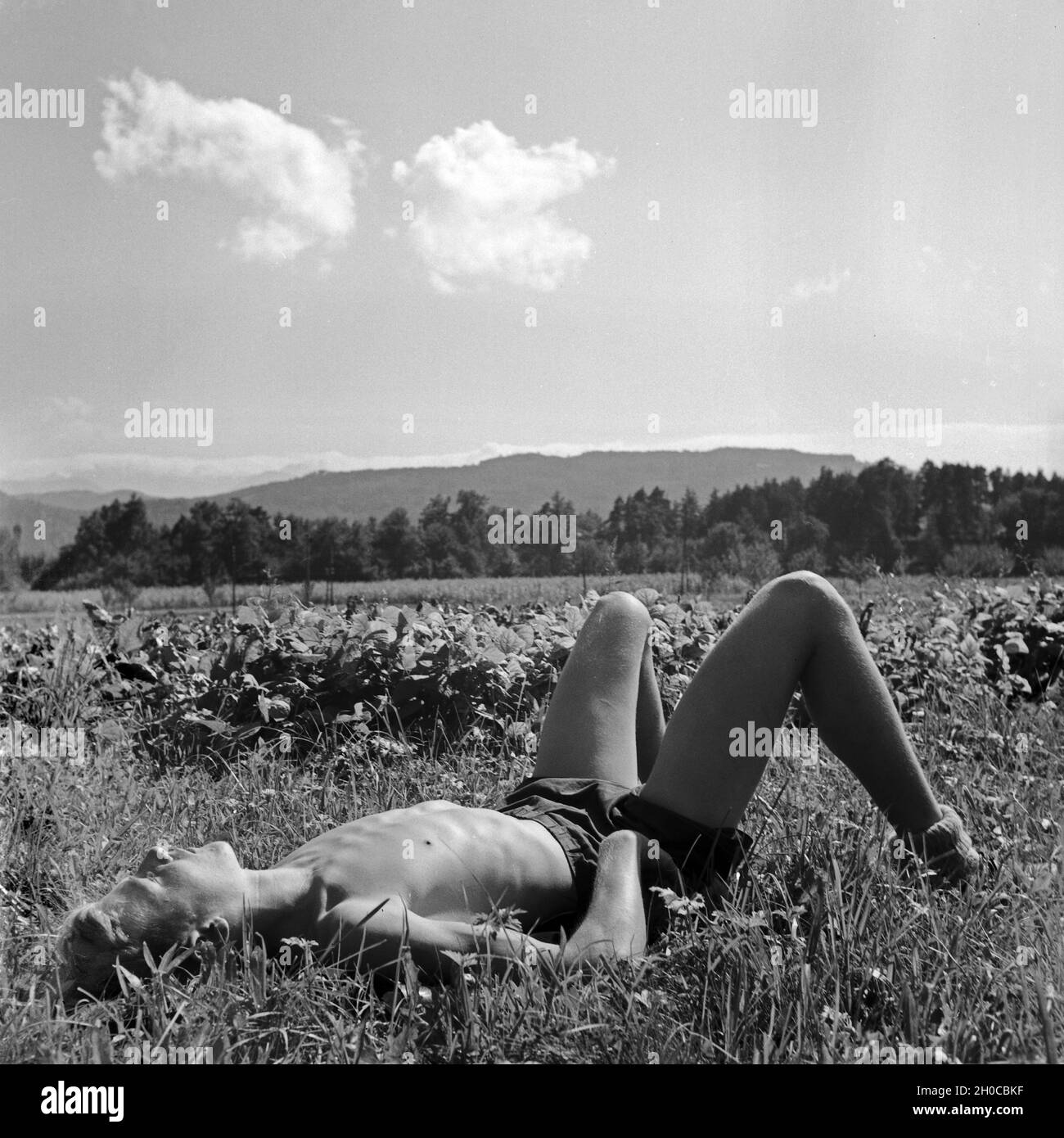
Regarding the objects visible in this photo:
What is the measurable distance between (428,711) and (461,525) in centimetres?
809

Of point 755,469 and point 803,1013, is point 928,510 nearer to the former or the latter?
point 755,469

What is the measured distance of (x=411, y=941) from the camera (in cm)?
166

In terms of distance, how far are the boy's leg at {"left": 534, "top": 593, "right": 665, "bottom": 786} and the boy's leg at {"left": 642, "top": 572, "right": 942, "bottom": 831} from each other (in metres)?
0.22

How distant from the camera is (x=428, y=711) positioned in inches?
148

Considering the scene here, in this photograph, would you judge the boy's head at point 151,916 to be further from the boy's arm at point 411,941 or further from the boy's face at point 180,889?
the boy's arm at point 411,941

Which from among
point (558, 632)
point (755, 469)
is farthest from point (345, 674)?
point (755, 469)

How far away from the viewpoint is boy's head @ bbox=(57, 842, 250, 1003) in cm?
165

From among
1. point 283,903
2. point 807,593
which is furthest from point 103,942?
point 807,593

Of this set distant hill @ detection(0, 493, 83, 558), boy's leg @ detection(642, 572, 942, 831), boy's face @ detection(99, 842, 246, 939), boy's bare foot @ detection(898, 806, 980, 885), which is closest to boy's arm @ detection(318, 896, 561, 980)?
boy's face @ detection(99, 842, 246, 939)

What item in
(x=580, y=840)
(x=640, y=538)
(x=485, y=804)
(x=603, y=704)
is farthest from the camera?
(x=640, y=538)

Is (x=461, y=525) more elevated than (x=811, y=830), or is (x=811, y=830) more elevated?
(x=461, y=525)

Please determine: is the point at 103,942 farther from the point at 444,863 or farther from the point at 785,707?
the point at 785,707

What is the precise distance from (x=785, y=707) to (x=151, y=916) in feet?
4.23

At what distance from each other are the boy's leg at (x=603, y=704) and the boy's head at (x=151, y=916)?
800 millimetres
